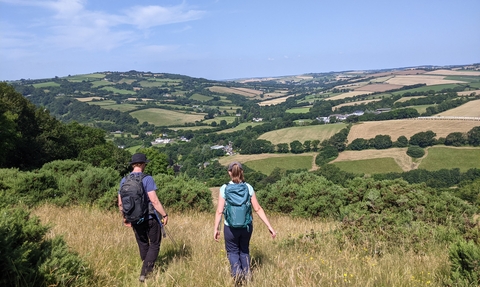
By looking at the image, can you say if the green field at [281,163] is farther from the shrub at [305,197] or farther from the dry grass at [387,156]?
the shrub at [305,197]

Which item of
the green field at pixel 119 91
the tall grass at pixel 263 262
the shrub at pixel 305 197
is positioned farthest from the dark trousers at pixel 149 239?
the green field at pixel 119 91

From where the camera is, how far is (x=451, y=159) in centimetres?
4819

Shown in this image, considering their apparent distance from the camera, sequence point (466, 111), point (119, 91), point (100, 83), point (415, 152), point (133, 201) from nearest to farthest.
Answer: point (133, 201), point (415, 152), point (466, 111), point (119, 91), point (100, 83)

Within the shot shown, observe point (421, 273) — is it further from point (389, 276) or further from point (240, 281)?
point (240, 281)

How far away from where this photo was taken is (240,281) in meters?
3.29

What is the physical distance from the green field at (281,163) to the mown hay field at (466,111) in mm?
37830

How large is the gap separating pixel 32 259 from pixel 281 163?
5526cm

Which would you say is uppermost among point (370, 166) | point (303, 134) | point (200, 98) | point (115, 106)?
point (115, 106)

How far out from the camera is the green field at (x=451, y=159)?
150 feet

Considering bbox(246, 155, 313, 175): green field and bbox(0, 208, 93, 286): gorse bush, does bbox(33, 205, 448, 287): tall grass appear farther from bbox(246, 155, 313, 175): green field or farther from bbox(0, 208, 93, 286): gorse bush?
bbox(246, 155, 313, 175): green field

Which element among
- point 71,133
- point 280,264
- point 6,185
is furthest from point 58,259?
point 71,133

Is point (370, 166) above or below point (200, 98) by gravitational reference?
below

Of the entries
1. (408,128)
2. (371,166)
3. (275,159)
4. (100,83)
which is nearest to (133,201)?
(371,166)

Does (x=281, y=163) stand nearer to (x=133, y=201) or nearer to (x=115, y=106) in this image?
(x=133, y=201)
